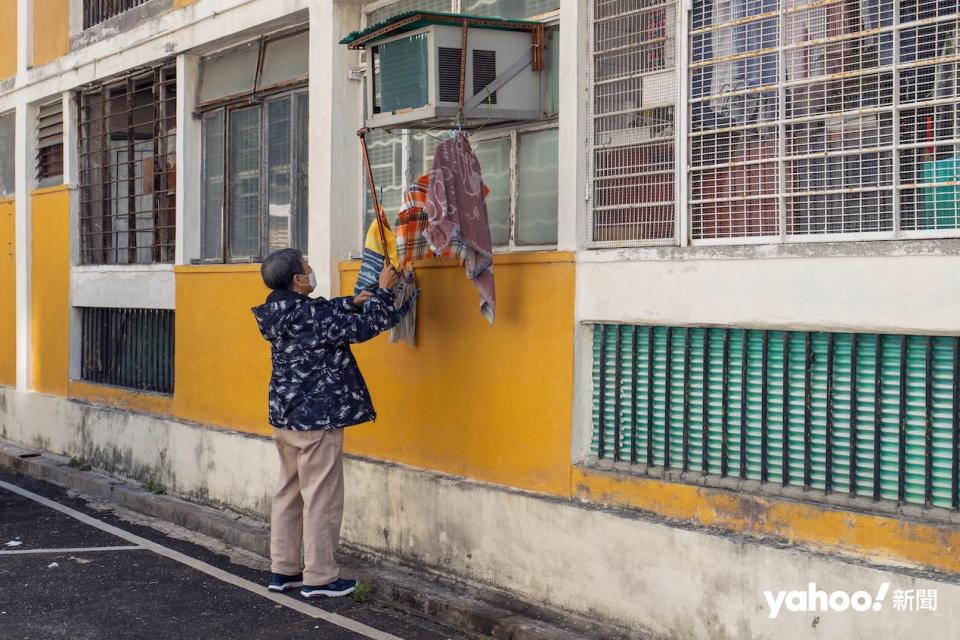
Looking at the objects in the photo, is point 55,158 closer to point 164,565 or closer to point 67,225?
point 67,225

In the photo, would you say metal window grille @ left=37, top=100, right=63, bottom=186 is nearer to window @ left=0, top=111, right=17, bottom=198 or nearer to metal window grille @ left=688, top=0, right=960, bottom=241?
window @ left=0, top=111, right=17, bottom=198

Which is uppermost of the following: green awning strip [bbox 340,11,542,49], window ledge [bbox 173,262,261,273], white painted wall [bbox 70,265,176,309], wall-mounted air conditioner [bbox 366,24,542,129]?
green awning strip [bbox 340,11,542,49]

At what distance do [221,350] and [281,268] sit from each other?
315 centimetres

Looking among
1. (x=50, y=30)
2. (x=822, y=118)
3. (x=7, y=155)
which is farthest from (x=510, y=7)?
(x=7, y=155)

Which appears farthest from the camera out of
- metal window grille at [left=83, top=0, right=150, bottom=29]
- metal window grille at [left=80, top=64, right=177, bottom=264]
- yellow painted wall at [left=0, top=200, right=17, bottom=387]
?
yellow painted wall at [left=0, top=200, right=17, bottom=387]

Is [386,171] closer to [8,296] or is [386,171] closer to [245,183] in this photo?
[245,183]

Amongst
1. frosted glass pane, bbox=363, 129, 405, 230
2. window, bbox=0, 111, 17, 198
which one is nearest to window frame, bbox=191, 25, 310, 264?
frosted glass pane, bbox=363, 129, 405, 230

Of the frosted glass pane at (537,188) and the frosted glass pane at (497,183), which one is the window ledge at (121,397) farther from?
the frosted glass pane at (537,188)

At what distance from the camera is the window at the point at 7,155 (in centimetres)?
1396

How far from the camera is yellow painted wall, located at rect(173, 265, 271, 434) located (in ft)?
30.3

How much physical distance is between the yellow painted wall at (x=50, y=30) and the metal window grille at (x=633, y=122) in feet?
25.5

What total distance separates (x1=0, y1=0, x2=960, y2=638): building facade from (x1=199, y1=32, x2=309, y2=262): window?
3 cm

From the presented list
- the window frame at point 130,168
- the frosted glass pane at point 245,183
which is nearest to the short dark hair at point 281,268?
the frosted glass pane at point 245,183

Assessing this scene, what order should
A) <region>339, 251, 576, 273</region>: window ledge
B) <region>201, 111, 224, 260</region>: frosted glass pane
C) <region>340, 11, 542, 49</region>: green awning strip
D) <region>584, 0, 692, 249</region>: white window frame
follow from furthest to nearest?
<region>201, 111, 224, 260</region>: frosted glass pane → <region>340, 11, 542, 49</region>: green awning strip → <region>339, 251, 576, 273</region>: window ledge → <region>584, 0, 692, 249</region>: white window frame
